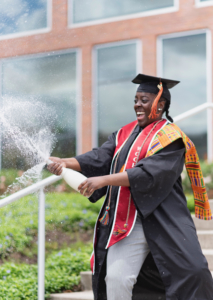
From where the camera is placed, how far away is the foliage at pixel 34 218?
4.87 meters

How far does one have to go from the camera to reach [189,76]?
25.8 feet

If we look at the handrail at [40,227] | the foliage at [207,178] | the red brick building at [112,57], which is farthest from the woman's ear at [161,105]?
the red brick building at [112,57]

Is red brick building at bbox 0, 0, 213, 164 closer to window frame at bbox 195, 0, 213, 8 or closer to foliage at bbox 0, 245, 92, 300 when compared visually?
window frame at bbox 195, 0, 213, 8

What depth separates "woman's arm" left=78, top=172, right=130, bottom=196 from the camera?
225 centimetres

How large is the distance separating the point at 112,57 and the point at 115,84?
537mm

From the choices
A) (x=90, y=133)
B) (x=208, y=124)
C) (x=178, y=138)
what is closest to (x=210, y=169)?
(x=208, y=124)

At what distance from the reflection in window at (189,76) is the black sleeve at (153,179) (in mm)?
5302

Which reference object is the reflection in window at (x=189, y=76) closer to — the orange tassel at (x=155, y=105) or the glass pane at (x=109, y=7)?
the glass pane at (x=109, y=7)

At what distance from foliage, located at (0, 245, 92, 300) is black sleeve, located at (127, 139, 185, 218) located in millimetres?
1505

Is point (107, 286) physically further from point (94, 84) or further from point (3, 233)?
point (94, 84)

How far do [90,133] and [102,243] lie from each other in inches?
226

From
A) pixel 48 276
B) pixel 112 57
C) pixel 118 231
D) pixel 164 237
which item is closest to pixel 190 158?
pixel 164 237

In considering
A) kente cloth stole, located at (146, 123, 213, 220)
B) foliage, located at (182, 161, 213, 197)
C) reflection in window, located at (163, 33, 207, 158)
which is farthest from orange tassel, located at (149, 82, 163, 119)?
reflection in window, located at (163, 33, 207, 158)

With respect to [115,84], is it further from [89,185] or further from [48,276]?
[89,185]
